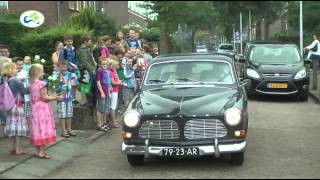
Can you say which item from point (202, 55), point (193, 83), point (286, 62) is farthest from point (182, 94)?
point (286, 62)

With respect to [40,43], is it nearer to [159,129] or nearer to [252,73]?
[252,73]

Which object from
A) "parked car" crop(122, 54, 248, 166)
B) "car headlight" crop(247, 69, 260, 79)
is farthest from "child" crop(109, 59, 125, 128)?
"car headlight" crop(247, 69, 260, 79)

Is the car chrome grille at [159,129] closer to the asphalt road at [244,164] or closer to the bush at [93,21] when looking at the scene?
the asphalt road at [244,164]

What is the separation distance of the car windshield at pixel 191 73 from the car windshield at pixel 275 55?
8452mm

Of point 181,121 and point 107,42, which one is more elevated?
point 107,42

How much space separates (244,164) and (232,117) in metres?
0.96

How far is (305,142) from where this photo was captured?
1091 cm

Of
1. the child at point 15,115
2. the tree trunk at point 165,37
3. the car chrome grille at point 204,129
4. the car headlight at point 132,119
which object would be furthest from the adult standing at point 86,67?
the tree trunk at point 165,37

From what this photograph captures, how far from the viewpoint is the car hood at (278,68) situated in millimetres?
17531

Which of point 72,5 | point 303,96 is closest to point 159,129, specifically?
point 303,96

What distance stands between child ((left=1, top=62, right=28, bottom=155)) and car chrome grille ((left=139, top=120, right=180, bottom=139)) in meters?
2.26

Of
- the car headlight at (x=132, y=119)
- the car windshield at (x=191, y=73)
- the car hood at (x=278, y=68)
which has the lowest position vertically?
the car headlight at (x=132, y=119)

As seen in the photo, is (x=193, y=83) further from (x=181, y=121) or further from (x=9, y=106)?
(x=9, y=106)

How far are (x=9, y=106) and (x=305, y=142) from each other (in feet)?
17.4
